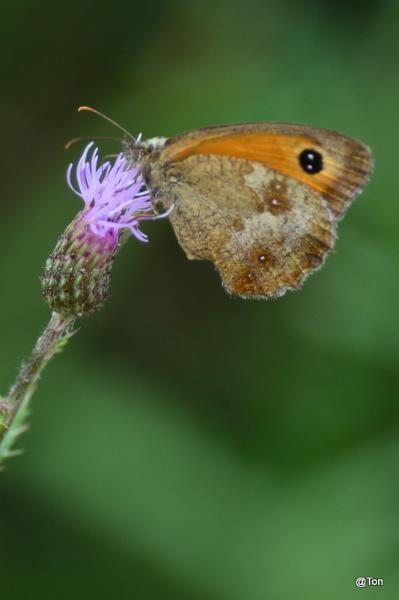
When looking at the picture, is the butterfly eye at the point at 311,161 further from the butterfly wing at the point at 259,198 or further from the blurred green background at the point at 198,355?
the blurred green background at the point at 198,355

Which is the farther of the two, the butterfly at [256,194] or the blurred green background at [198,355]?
the blurred green background at [198,355]

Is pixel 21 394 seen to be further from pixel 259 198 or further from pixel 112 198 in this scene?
pixel 259 198

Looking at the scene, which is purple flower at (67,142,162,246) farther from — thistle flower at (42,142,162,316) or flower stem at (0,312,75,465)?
flower stem at (0,312,75,465)

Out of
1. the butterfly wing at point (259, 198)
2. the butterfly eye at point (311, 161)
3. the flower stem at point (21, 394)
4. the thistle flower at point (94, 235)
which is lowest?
the flower stem at point (21, 394)

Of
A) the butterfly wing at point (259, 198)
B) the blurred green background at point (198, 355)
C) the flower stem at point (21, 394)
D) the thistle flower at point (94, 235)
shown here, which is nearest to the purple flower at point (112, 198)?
the thistle flower at point (94, 235)

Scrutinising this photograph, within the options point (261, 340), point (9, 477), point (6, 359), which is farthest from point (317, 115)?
point (9, 477)

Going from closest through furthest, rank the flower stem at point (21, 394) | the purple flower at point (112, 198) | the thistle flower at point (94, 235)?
the flower stem at point (21, 394)
the thistle flower at point (94, 235)
the purple flower at point (112, 198)
